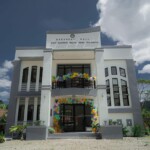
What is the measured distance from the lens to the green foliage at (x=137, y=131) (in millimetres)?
13180

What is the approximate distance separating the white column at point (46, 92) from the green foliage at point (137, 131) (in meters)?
7.26

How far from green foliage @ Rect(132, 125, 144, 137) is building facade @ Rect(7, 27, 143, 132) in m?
0.77

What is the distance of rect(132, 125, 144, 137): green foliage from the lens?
1318 cm

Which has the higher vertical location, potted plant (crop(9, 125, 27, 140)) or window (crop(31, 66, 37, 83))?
window (crop(31, 66, 37, 83))

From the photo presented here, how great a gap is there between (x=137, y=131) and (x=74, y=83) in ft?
22.7

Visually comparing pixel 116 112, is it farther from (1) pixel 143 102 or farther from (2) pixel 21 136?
(2) pixel 21 136

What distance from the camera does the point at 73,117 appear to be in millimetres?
14398

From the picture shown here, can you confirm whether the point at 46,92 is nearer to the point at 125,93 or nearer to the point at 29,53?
the point at 29,53

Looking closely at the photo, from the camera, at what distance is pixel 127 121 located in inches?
565

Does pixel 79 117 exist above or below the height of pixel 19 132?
above

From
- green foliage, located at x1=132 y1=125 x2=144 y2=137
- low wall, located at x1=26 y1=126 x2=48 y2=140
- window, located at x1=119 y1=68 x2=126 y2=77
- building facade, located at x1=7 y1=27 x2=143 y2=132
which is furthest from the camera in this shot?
window, located at x1=119 y1=68 x2=126 y2=77

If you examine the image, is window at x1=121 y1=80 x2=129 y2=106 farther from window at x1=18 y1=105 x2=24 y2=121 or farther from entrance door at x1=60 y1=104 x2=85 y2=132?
window at x1=18 y1=105 x2=24 y2=121

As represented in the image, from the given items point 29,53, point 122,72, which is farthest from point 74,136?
point 29,53

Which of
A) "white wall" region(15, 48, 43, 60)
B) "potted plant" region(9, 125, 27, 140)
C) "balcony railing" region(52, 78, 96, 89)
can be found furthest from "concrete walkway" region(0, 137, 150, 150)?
"white wall" region(15, 48, 43, 60)
